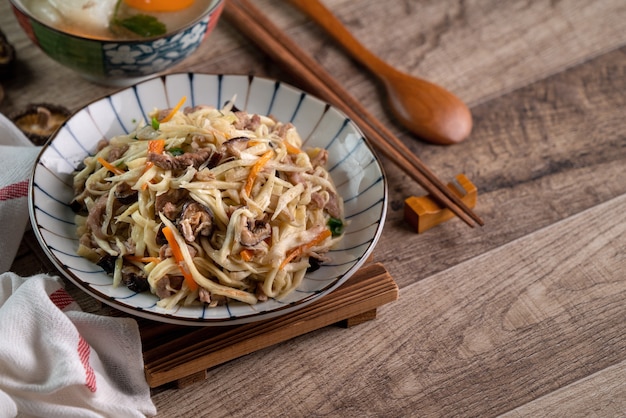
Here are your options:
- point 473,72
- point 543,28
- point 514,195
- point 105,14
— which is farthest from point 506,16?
point 105,14

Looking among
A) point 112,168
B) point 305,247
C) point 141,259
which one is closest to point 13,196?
point 112,168

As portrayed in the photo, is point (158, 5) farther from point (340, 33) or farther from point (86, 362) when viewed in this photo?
point (86, 362)

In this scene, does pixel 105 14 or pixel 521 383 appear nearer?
pixel 521 383

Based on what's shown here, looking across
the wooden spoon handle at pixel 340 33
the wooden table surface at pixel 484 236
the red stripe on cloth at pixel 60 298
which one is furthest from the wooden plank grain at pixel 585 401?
the wooden spoon handle at pixel 340 33

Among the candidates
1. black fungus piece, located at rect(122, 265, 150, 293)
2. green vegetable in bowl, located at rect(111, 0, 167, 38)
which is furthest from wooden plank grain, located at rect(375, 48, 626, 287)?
green vegetable in bowl, located at rect(111, 0, 167, 38)

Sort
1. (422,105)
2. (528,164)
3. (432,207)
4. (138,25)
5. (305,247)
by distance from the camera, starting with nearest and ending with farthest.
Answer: (305,247) → (432,207) → (138,25) → (528,164) → (422,105)

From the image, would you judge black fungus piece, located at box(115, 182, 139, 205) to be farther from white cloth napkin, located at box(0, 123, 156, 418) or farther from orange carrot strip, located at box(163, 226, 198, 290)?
white cloth napkin, located at box(0, 123, 156, 418)

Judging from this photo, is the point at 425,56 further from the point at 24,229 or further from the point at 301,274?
the point at 24,229
